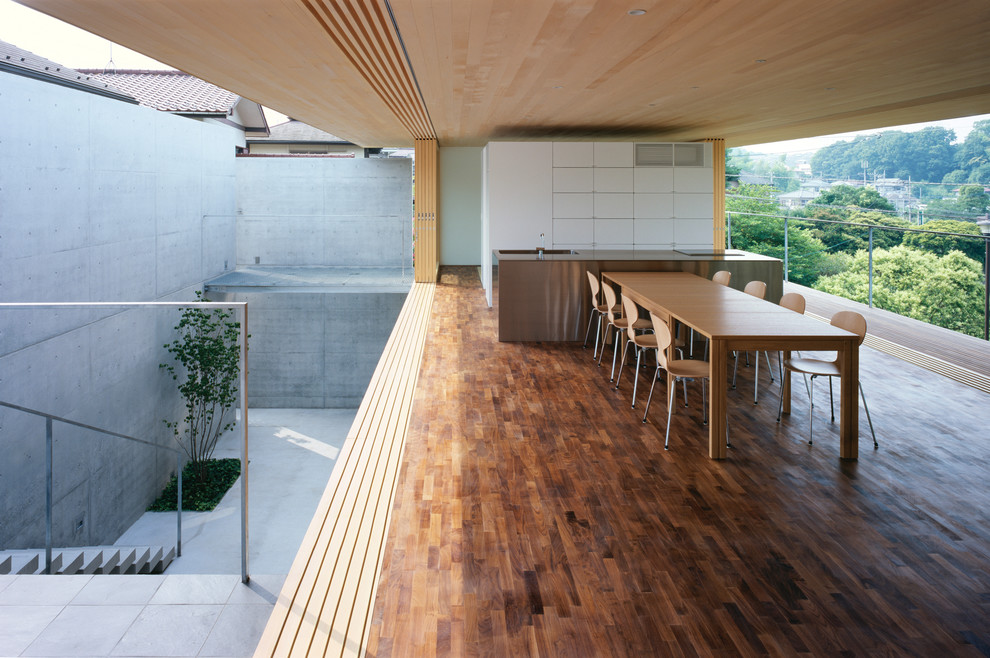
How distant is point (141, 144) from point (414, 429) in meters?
7.33

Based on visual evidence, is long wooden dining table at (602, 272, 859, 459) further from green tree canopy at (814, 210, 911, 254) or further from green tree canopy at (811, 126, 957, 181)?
green tree canopy at (811, 126, 957, 181)

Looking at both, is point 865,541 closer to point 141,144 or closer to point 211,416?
point 211,416

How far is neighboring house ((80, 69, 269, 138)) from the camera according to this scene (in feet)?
57.2

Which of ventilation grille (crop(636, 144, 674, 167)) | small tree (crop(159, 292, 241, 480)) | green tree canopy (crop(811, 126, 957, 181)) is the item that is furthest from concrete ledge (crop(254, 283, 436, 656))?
green tree canopy (crop(811, 126, 957, 181))

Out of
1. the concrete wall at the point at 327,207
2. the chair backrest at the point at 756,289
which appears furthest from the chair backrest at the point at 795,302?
the concrete wall at the point at 327,207

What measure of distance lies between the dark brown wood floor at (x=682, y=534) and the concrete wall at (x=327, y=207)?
1087cm

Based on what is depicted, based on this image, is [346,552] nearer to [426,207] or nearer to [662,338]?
[662,338]

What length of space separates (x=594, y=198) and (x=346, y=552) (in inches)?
299

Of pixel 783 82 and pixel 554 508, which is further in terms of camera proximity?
pixel 783 82

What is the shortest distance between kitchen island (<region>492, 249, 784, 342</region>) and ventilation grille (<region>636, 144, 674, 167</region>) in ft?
7.81

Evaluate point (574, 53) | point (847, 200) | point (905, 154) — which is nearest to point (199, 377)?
point (574, 53)

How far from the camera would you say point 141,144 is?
33.1 feet

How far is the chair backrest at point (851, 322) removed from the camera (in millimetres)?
4953

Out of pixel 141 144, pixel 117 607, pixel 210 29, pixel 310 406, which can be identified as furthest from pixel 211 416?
pixel 310 406
